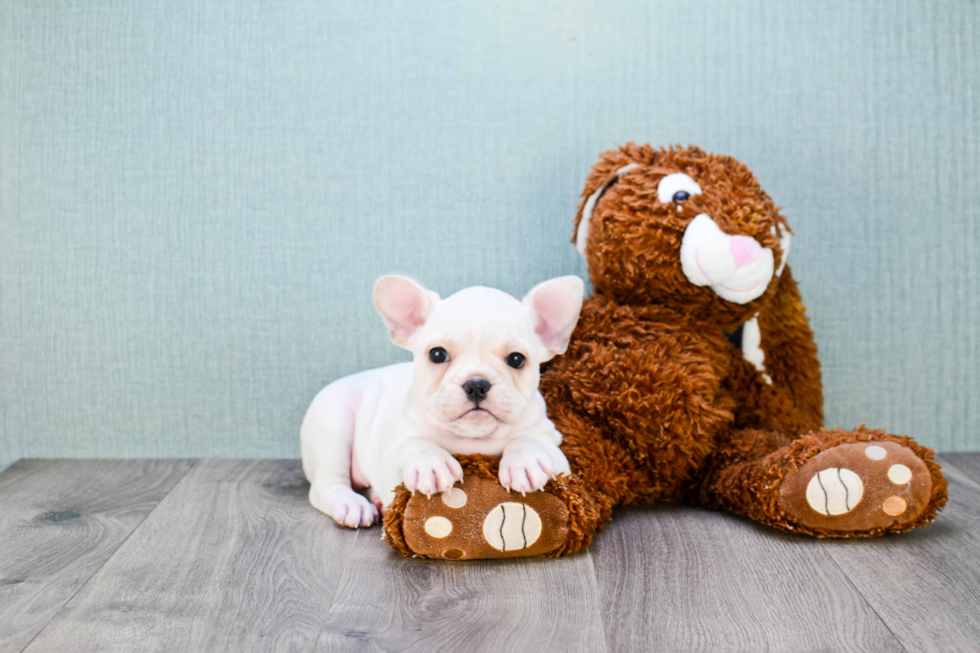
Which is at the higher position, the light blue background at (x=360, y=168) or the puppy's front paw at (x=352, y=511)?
the light blue background at (x=360, y=168)

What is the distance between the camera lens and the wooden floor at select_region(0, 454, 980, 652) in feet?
3.06

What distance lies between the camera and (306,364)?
1.71 meters

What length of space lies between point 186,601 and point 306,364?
74cm

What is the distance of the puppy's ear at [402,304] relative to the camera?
1181 mm

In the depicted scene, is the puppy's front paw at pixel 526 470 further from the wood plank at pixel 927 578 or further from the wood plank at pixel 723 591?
the wood plank at pixel 927 578

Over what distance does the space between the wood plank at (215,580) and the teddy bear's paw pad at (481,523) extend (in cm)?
14

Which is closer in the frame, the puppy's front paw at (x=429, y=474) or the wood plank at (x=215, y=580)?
the wood plank at (x=215, y=580)

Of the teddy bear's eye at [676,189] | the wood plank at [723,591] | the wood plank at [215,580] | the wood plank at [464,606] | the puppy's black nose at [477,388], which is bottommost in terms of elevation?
the wood plank at [723,591]

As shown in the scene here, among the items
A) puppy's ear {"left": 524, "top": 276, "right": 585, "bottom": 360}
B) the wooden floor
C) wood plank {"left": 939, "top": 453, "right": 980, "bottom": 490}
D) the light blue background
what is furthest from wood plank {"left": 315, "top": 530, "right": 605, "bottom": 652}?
wood plank {"left": 939, "top": 453, "right": 980, "bottom": 490}

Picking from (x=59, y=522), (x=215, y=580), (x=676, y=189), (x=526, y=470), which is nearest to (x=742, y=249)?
(x=676, y=189)

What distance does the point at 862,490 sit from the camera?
1.20 meters

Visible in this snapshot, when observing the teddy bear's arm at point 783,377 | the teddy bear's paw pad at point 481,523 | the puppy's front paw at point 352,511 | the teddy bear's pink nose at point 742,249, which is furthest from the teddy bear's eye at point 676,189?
the puppy's front paw at point 352,511

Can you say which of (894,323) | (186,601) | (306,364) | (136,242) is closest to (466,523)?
(186,601)

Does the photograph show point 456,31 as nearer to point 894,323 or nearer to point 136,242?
point 136,242
